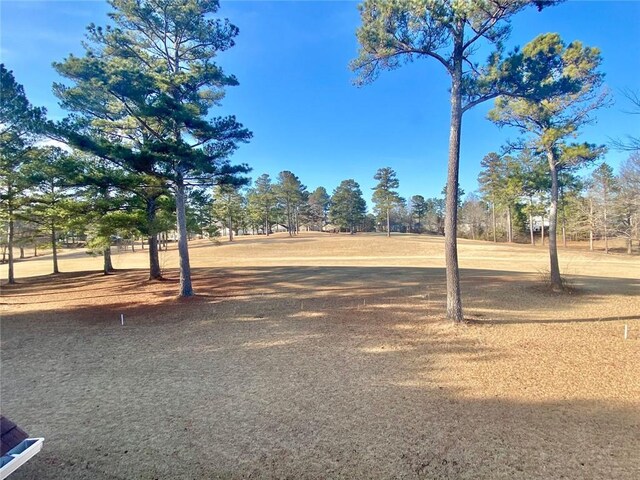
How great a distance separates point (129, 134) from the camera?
42.8 feet

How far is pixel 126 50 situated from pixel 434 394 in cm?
1441

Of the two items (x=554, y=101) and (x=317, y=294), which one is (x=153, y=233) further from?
(x=554, y=101)

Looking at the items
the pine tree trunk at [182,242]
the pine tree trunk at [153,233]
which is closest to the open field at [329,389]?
the pine tree trunk at [182,242]

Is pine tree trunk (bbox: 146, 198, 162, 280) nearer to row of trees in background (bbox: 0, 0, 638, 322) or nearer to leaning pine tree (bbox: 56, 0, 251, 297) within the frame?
row of trees in background (bbox: 0, 0, 638, 322)

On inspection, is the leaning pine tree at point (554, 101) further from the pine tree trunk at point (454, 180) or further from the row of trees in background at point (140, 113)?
the row of trees in background at point (140, 113)

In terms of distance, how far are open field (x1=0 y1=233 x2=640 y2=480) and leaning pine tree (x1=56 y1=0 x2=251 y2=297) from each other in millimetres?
5047

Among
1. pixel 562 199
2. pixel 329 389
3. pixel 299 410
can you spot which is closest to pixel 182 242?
pixel 329 389

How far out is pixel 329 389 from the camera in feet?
16.2

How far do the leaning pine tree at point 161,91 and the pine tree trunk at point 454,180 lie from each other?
7424 mm

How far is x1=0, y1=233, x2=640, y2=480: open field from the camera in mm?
3330

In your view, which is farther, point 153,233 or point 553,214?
point 153,233

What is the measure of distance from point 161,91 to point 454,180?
10.1m

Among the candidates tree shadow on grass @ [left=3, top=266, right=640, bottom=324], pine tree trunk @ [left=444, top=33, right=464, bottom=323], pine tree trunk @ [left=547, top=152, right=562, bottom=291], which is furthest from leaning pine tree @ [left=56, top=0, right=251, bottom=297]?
pine tree trunk @ [left=547, top=152, right=562, bottom=291]

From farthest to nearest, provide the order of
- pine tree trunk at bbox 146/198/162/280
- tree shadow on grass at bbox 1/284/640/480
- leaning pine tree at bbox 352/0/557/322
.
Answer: pine tree trunk at bbox 146/198/162/280
leaning pine tree at bbox 352/0/557/322
tree shadow on grass at bbox 1/284/640/480
